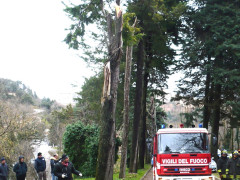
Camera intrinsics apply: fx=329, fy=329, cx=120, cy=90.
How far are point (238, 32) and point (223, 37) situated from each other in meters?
1.04

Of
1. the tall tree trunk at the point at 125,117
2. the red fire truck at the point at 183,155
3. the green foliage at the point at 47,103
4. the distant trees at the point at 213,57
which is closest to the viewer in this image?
the red fire truck at the point at 183,155

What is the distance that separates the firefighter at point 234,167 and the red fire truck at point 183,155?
2.73 feet

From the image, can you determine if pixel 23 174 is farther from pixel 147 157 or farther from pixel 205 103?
pixel 147 157

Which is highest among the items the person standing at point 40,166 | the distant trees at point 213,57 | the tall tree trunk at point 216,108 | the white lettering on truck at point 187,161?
the distant trees at point 213,57

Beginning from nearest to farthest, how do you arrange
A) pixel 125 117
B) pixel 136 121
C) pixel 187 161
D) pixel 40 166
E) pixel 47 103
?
1. pixel 187 161
2. pixel 40 166
3. pixel 125 117
4. pixel 136 121
5. pixel 47 103

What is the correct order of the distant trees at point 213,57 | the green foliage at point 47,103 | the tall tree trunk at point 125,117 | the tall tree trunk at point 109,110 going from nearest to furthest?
the tall tree trunk at point 109,110
the tall tree trunk at point 125,117
the distant trees at point 213,57
the green foliage at point 47,103

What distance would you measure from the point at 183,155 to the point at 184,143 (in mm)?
475

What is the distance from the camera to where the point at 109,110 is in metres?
11.8

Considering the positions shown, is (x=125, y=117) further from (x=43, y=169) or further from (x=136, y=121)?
(x=43, y=169)

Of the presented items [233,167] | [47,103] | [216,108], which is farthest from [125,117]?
[47,103]

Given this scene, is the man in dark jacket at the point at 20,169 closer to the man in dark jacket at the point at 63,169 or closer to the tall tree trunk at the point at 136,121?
the man in dark jacket at the point at 63,169

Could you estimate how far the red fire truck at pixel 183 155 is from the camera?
12.2 metres

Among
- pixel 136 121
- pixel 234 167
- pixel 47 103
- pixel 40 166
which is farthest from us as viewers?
pixel 47 103

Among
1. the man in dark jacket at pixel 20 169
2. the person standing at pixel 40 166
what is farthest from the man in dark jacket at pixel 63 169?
the person standing at pixel 40 166
